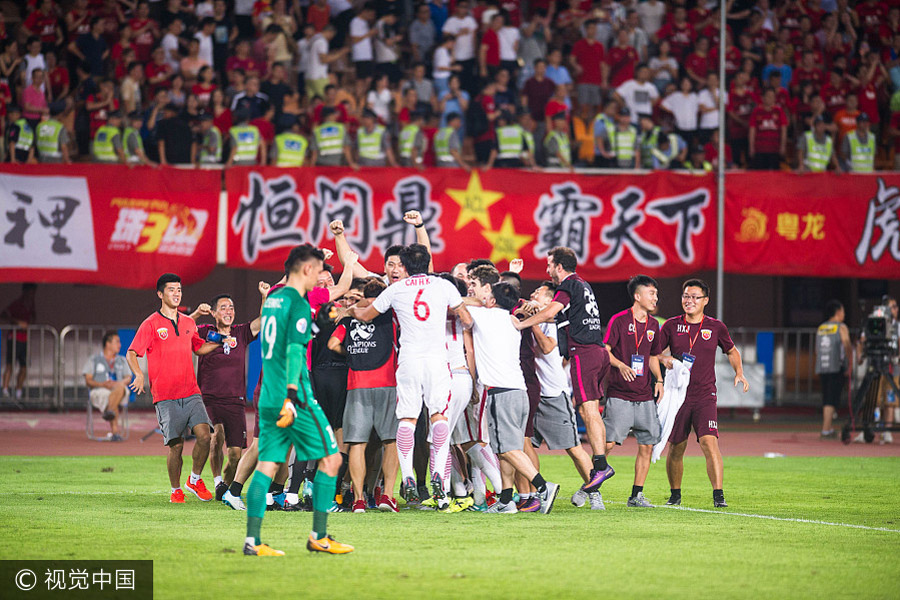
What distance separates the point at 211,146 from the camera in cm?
1967

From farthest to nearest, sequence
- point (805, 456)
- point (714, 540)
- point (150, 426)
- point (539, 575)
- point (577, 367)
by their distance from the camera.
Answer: point (150, 426) → point (805, 456) → point (577, 367) → point (714, 540) → point (539, 575)

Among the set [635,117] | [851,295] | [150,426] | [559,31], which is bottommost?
[150,426]

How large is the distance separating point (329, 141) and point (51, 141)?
4510 mm

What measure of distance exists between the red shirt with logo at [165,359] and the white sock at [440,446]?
2490 mm

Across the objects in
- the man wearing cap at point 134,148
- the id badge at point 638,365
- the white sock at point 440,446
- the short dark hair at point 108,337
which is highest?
the man wearing cap at point 134,148

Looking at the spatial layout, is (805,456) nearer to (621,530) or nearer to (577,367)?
(577,367)

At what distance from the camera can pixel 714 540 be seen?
8875mm

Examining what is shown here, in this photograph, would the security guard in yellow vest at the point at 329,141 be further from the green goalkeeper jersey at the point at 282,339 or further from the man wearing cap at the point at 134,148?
Answer: the green goalkeeper jersey at the point at 282,339

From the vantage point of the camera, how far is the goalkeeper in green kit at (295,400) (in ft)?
25.8

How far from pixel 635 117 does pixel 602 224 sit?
2936mm

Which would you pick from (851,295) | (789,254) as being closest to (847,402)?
(789,254)

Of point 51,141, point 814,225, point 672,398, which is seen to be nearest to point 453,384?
point 672,398

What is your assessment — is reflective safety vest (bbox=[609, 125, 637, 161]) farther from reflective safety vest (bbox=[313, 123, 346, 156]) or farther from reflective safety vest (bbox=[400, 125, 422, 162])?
reflective safety vest (bbox=[313, 123, 346, 156])

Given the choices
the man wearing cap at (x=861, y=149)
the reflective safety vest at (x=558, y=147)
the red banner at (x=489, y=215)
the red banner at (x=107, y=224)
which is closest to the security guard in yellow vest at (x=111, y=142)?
the red banner at (x=107, y=224)
